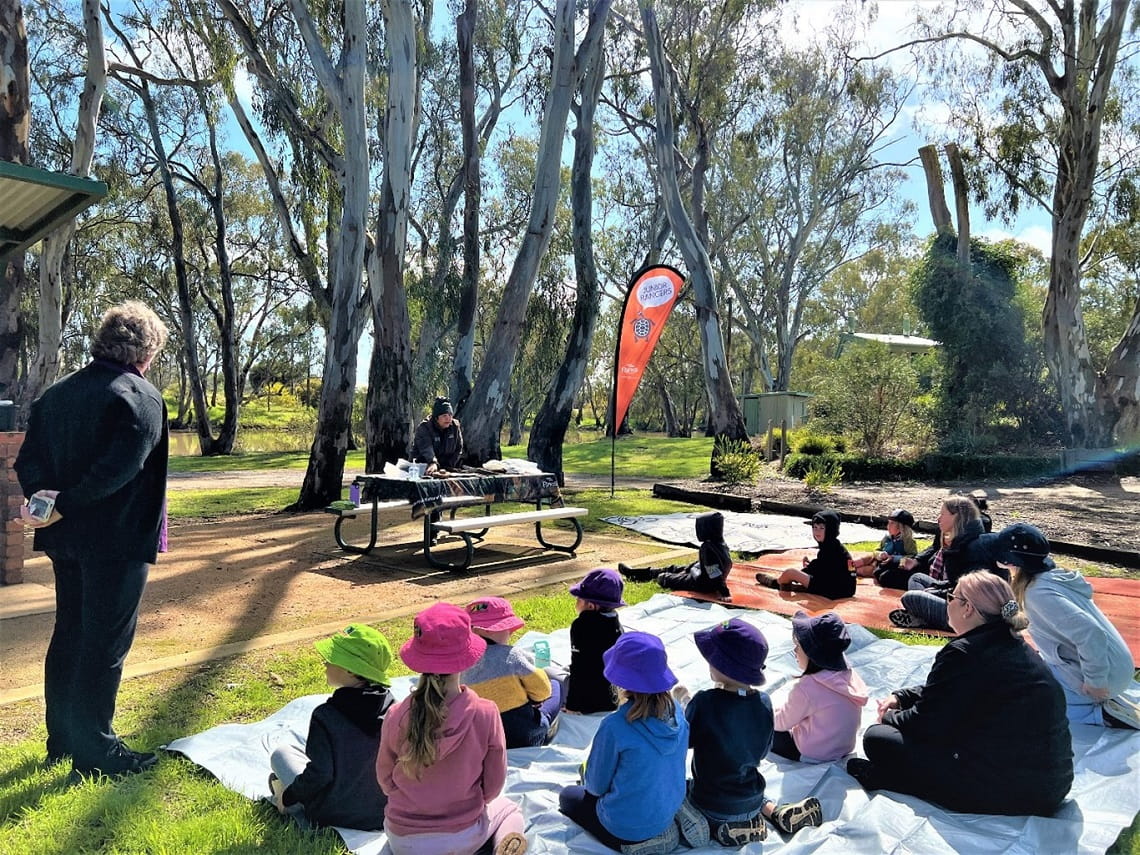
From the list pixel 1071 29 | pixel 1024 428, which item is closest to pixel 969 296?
pixel 1024 428

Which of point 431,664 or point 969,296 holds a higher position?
point 969,296

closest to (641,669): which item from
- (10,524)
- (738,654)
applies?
(738,654)

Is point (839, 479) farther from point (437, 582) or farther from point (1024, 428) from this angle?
point (437, 582)

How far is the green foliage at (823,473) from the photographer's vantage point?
13.7 meters

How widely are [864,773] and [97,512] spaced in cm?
327

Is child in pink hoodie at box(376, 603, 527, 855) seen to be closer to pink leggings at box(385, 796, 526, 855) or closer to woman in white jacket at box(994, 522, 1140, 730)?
→ pink leggings at box(385, 796, 526, 855)

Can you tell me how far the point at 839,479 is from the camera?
16234 millimetres

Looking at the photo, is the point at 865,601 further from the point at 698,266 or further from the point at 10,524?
the point at 698,266

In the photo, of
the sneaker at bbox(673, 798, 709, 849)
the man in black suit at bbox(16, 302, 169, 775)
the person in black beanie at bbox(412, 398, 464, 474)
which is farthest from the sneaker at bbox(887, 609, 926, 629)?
the man in black suit at bbox(16, 302, 169, 775)

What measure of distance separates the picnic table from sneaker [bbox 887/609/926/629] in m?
3.45

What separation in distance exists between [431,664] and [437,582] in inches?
183

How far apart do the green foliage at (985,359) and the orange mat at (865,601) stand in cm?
1345

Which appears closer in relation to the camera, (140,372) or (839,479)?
(140,372)

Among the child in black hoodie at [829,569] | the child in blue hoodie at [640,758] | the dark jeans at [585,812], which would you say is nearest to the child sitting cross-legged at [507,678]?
the dark jeans at [585,812]
